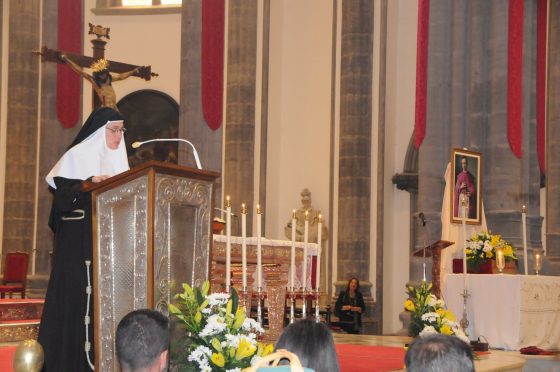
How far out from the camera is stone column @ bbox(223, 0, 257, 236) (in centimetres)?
1978

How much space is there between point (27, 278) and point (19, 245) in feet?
5.78

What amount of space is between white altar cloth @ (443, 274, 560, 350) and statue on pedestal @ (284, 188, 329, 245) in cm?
877

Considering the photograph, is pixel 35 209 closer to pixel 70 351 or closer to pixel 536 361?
pixel 536 361

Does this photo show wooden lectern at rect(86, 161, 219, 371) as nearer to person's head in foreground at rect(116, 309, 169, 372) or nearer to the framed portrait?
person's head in foreground at rect(116, 309, 169, 372)

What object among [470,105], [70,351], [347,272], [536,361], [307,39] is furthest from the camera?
[307,39]

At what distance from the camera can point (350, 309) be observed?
631 inches

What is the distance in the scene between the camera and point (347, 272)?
1952cm

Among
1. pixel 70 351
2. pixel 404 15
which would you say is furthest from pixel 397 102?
pixel 70 351

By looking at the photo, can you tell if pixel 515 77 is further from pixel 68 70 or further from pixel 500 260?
pixel 68 70

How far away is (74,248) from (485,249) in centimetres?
650

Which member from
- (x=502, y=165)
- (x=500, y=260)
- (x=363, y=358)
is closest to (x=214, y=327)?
(x=363, y=358)

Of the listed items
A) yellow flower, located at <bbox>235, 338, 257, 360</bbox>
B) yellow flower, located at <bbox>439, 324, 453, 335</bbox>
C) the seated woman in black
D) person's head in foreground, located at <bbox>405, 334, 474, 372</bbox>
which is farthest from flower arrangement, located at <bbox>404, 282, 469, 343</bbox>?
the seated woman in black

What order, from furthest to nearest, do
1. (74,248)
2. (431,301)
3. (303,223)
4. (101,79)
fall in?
(303,223) → (101,79) → (431,301) → (74,248)

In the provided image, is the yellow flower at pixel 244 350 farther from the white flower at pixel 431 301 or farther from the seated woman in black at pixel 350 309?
the seated woman in black at pixel 350 309
